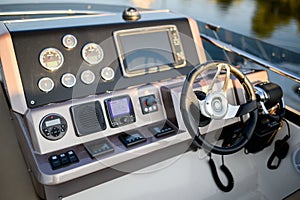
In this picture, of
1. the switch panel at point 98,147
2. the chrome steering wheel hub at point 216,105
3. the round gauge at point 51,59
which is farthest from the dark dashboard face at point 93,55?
the chrome steering wheel hub at point 216,105

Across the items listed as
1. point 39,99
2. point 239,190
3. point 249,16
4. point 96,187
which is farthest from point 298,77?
point 249,16

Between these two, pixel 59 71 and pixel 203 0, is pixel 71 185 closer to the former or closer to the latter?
pixel 59 71

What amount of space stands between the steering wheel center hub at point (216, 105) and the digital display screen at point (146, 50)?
1.17ft

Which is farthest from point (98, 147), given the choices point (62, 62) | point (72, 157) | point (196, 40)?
point (196, 40)

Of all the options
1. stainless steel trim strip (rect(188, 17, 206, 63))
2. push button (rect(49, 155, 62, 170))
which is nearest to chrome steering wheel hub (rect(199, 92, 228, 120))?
stainless steel trim strip (rect(188, 17, 206, 63))

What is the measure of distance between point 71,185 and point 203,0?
14.7 meters

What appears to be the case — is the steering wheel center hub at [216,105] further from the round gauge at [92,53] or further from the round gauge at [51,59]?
the round gauge at [51,59]

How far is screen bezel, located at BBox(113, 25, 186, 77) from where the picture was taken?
1.21 m

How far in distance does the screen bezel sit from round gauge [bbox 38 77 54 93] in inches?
11.6

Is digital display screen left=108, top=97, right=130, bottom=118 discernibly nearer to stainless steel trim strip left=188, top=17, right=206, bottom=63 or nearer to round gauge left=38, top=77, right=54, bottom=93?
round gauge left=38, top=77, right=54, bottom=93

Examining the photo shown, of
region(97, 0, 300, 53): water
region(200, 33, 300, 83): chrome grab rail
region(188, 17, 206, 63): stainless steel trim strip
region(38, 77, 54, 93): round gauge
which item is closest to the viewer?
region(38, 77, 54, 93): round gauge

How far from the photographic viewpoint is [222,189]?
1493 mm

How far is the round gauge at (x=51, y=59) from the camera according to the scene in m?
1.08

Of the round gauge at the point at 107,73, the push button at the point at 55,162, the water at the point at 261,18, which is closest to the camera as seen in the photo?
the push button at the point at 55,162
